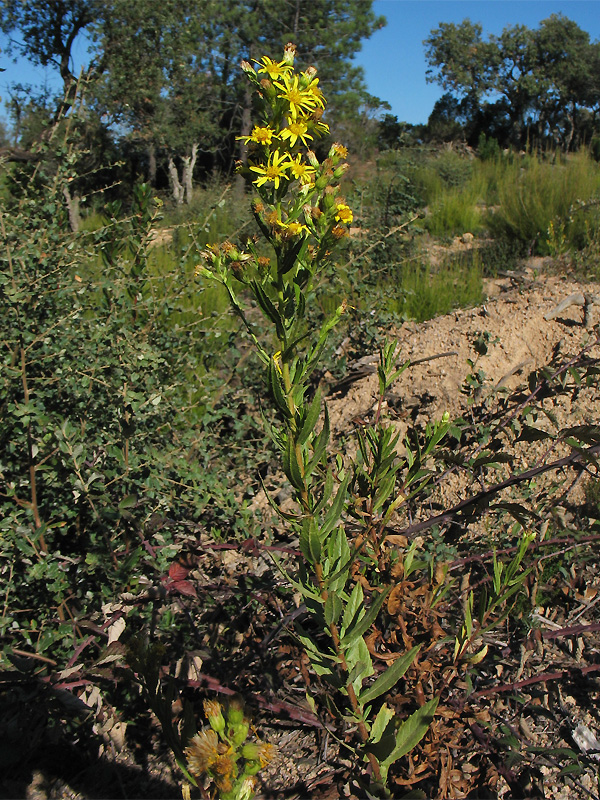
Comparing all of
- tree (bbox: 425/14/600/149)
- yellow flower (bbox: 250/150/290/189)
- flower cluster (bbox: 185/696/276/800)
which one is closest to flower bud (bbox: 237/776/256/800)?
flower cluster (bbox: 185/696/276/800)

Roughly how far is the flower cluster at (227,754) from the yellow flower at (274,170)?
91cm

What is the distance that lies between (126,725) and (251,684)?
38 cm

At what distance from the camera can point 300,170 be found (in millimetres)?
1099

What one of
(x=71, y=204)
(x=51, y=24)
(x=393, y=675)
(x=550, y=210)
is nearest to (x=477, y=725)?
(x=393, y=675)

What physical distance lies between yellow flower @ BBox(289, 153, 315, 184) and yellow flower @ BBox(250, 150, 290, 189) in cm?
1

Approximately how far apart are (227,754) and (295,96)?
45.7 inches

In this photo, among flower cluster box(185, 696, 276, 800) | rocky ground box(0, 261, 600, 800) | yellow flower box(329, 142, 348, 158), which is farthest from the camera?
rocky ground box(0, 261, 600, 800)

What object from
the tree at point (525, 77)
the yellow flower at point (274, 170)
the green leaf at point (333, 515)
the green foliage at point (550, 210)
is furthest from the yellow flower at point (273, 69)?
the tree at point (525, 77)

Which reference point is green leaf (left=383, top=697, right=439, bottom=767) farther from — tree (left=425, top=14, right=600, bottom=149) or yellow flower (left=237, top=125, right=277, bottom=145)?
tree (left=425, top=14, right=600, bottom=149)

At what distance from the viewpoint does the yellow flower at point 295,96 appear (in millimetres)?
1099

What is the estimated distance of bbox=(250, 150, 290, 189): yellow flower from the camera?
1.07 meters

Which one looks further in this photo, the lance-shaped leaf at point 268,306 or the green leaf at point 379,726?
the green leaf at point 379,726

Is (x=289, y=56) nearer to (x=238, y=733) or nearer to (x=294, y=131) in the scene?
(x=294, y=131)

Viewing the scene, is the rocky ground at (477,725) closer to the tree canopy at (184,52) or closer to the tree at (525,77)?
the tree canopy at (184,52)
